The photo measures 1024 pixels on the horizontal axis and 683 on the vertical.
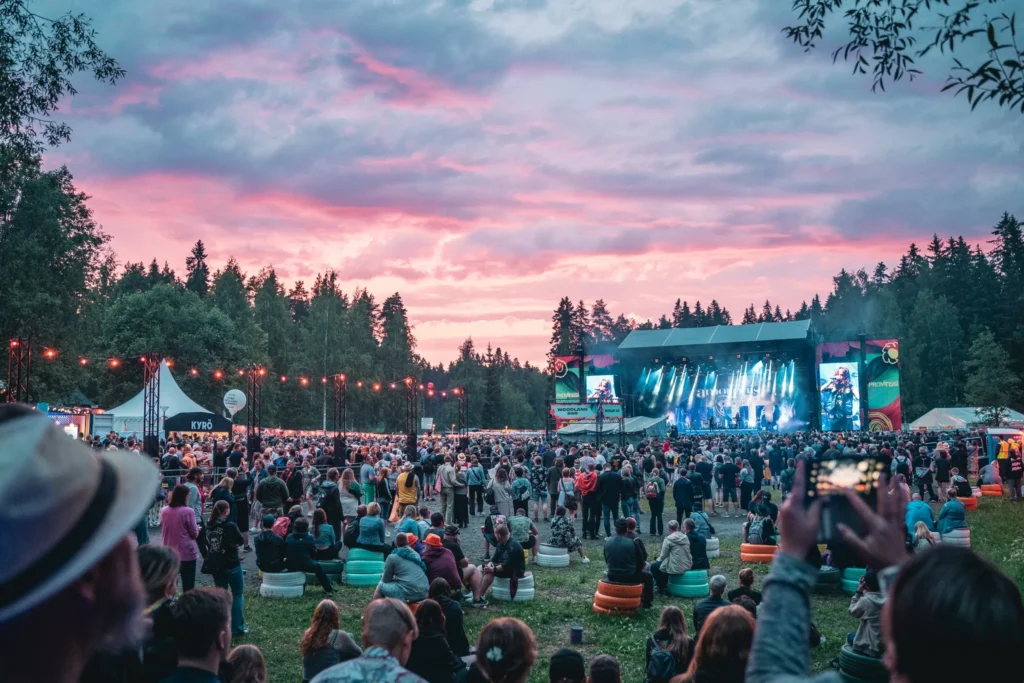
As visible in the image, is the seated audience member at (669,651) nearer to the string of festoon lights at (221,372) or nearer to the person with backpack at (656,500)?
the person with backpack at (656,500)

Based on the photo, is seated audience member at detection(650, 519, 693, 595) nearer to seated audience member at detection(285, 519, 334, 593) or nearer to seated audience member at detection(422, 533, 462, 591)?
seated audience member at detection(422, 533, 462, 591)

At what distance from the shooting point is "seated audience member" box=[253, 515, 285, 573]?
12.9 m

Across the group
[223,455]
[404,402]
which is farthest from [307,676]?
[404,402]

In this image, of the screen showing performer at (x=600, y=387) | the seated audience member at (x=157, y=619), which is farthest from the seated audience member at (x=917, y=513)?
the screen showing performer at (x=600, y=387)

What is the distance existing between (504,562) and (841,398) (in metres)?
48.0

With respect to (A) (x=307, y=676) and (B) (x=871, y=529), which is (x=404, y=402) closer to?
(A) (x=307, y=676)

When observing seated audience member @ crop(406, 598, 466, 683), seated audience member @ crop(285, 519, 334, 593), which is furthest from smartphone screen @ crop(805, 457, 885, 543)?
seated audience member @ crop(285, 519, 334, 593)

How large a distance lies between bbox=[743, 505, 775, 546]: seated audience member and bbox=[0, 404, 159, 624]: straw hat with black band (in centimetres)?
1538

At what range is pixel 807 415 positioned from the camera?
183 feet

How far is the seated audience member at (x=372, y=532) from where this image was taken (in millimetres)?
13578

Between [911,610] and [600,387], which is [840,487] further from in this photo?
[600,387]

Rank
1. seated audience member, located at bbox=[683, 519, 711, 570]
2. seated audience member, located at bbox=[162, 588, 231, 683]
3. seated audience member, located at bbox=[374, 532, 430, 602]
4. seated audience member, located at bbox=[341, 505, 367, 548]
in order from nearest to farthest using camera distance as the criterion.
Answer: seated audience member, located at bbox=[162, 588, 231, 683], seated audience member, located at bbox=[374, 532, 430, 602], seated audience member, located at bbox=[683, 519, 711, 570], seated audience member, located at bbox=[341, 505, 367, 548]

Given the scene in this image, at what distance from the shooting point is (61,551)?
1184 millimetres

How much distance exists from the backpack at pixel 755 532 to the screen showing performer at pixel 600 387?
4684 centimetres
